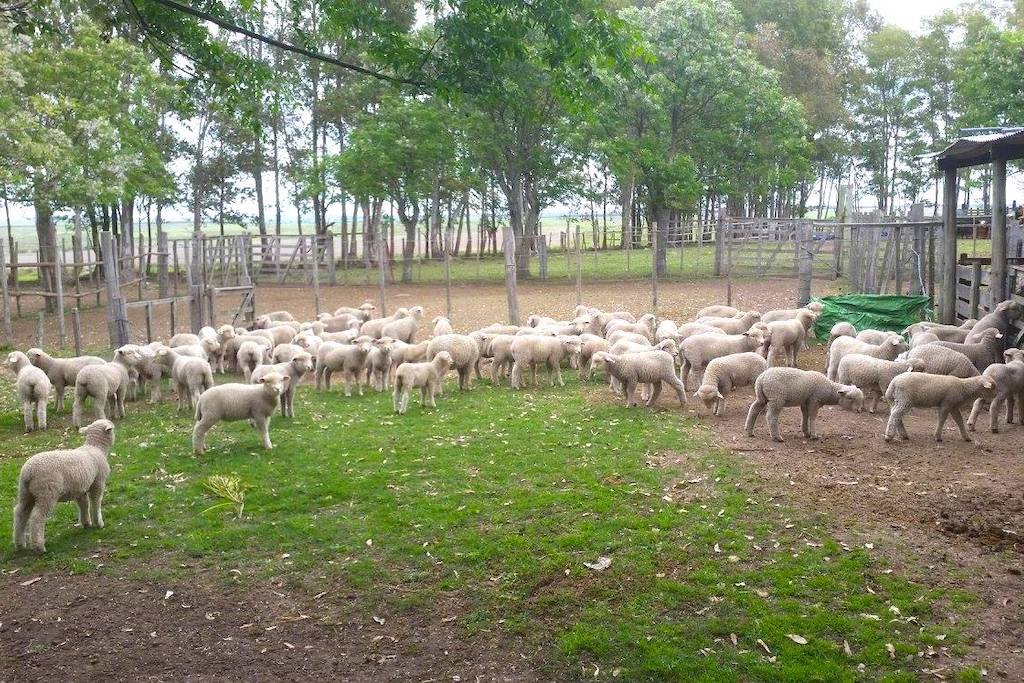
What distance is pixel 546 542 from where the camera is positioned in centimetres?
709

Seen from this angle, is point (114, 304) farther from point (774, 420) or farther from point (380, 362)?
point (774, 420)

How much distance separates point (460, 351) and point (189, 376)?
3928 mm

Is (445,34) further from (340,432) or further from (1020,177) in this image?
(1020,177)

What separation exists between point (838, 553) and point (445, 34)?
17.9 ft

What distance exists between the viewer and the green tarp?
660 inches

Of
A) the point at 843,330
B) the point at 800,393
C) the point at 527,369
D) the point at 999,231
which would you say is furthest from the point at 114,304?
the point at 999,231

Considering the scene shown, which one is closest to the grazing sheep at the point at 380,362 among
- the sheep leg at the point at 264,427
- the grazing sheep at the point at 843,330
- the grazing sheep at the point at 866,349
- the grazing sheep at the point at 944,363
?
→ the sheep leg at the point at 264,427

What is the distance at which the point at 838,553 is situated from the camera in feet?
21.8

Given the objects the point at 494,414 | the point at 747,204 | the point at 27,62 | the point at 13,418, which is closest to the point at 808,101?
the point at 747,204

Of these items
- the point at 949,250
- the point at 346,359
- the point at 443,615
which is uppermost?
the point at 949,250

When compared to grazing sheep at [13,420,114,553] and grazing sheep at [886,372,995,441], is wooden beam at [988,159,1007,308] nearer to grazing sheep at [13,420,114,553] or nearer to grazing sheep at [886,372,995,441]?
grazing sheep at [886,372,995,441]

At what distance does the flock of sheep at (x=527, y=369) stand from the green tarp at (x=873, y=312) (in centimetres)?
133

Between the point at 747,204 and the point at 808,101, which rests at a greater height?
the point at 808,101

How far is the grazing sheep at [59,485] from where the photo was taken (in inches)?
270
